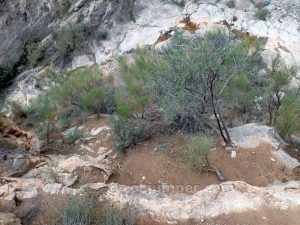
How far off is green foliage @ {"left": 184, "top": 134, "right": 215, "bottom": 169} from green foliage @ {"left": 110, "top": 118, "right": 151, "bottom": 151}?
1226 mm

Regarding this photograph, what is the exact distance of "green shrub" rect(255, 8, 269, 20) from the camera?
11.8 m

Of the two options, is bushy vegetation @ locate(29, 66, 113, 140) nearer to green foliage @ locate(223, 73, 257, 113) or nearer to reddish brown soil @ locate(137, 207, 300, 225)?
green foliage @ locate(223, 73, 257, 113)

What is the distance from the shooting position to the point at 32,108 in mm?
9266

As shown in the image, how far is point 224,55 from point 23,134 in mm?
4215

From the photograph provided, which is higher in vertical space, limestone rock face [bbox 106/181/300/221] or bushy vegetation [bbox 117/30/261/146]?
bushy vegetation [bbox 117/30/261/146]

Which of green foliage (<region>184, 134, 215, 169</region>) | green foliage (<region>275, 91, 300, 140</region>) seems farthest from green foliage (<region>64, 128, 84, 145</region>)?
green foliage (<region>275, 91, 300, 140</region>)

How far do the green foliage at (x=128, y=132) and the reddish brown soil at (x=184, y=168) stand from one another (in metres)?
0.19

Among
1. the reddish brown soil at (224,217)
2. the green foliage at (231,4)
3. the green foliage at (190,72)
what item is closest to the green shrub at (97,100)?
→ the green foliage at (190,72)

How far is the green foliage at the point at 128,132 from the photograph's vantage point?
22.9 feet

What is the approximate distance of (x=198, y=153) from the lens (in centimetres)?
577

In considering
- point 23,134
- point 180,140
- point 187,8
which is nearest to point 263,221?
point 180,140

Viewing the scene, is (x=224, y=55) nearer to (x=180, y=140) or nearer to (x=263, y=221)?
(x=180, y=140)

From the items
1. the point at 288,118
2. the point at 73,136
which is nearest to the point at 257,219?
the point at 288,118

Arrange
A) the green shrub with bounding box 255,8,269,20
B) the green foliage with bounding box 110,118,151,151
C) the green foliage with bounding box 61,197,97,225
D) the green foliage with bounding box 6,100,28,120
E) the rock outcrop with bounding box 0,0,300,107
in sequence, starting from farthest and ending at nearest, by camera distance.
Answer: the green shrub with bounding box 255,8,269,20 < the rock outcrop with bounding box 0,0,300,107 < the green foliage with bounding box 6,100,28,120 < the green foliage with bounding box 110,118,151,151 < the green foliage with bounding box 61,197,97,225
